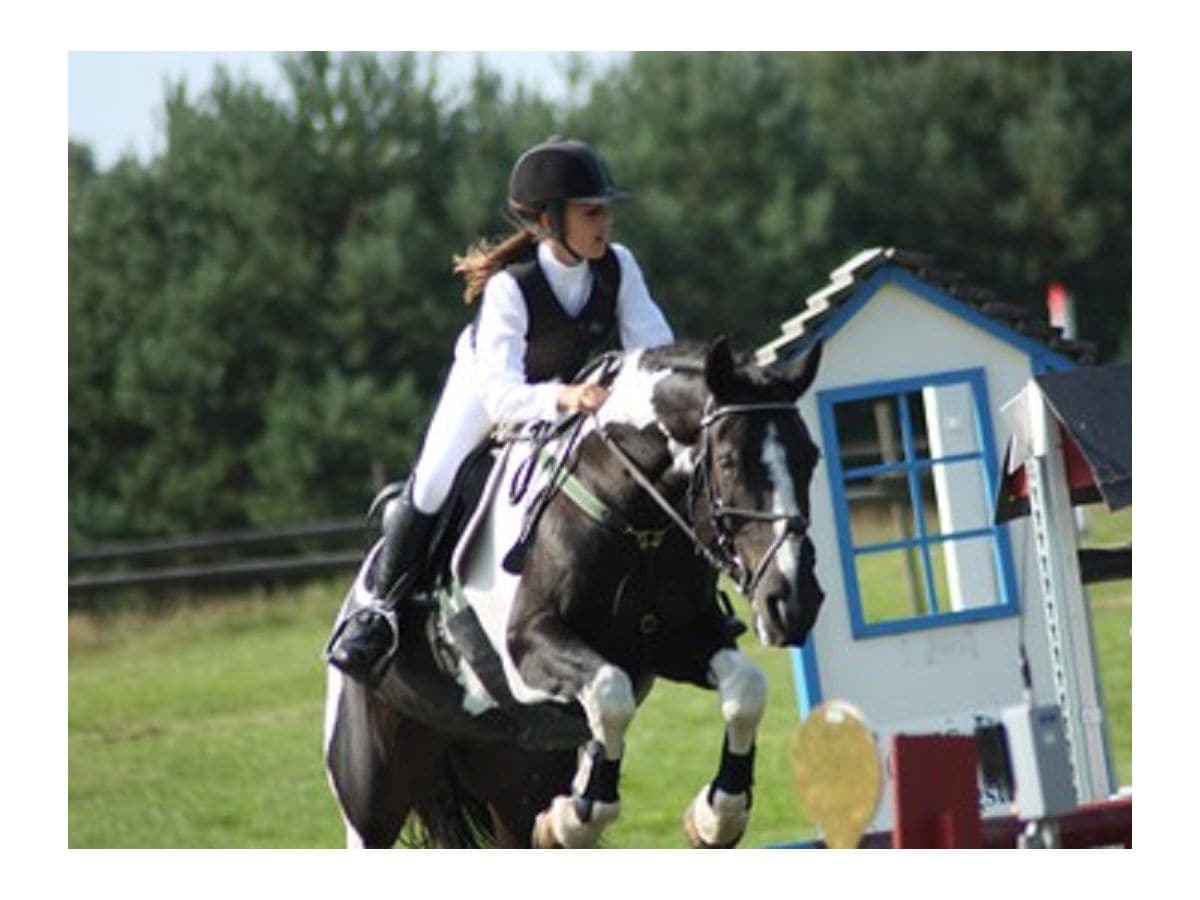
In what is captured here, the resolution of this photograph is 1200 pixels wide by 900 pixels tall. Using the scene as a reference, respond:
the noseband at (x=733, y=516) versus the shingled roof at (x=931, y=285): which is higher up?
the shingled roof at (x=931, y=285)

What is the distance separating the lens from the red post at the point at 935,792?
16.4ft

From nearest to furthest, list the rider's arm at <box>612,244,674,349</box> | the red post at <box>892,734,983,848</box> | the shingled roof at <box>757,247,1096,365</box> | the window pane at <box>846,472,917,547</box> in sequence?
1. the red post at <box>892,734,983,848</box>
2. the rider's arm at <box>612,244,674,349</box>
3. the shingled roof at <box>757,247,1096,365</box>
4. the window pane at <box>846,472,917,547</box>

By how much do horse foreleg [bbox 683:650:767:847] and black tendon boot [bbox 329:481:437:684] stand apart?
122cm

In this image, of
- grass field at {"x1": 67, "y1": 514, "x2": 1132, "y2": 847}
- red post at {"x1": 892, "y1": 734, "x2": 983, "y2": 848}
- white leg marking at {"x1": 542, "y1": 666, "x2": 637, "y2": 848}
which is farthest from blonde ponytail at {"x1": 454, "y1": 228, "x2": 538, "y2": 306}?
grass field at {"x1": 67, "y1": 514, "x2": 1132, "y2": 847}

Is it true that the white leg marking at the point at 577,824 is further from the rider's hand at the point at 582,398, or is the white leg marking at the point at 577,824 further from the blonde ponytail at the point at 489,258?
the blonde ponytail at the point at 489,258

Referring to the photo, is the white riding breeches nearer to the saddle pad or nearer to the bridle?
the saddle pad

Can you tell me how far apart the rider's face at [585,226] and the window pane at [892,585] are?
542cm

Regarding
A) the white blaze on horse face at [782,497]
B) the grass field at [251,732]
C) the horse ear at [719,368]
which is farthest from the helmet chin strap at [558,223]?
the grass field at [251,732]

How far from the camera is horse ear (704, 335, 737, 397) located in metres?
6.10

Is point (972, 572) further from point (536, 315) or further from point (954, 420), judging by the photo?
point (536, 315)

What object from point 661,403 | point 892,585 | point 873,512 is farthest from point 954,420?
point 873,512

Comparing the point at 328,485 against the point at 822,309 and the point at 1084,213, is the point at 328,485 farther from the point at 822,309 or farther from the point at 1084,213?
the point at 822,309

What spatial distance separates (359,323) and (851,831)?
18.7 metres
